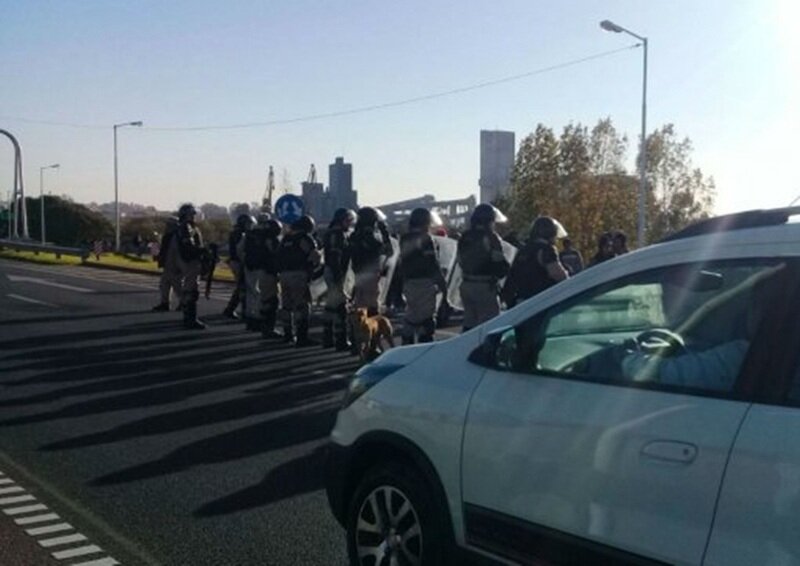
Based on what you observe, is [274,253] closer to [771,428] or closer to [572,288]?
[572,288]

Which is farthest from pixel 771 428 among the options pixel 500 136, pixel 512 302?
pixel 500 136

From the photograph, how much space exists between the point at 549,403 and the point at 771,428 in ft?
2.90

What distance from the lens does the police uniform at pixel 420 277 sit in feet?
35.6

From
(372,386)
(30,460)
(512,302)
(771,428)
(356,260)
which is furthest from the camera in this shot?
(356,260)

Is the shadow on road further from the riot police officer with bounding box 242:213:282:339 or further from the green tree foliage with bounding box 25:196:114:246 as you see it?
the green tree foliage with bounding box 25:196:114:246

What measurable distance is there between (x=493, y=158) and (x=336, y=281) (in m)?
58.1

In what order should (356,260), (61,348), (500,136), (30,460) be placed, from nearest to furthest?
(30,460), (356,260), (61,348), (500,136)

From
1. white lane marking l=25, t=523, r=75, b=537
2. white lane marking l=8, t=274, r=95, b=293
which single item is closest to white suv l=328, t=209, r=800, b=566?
white lane marking l=25, t=523, r=75, b=537

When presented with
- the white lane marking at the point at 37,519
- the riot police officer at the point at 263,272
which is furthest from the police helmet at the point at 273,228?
the white lane marking at the point at 37,519

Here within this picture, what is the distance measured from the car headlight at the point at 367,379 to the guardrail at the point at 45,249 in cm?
3388

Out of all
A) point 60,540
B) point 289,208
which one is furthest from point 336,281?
point 60,540

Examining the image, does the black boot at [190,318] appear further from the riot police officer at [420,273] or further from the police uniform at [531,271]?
the police uniform at [531,271]

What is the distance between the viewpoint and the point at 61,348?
12984 millimetres

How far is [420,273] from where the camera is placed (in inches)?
428
